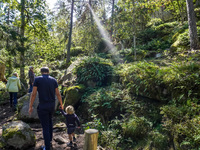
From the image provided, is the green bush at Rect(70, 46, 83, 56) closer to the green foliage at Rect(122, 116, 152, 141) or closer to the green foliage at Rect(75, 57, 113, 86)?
the green foliage at Rect(75, 57, 113, 86)

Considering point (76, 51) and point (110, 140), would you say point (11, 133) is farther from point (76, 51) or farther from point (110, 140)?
point (76, 51)

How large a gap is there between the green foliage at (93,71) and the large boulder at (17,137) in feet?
18.1

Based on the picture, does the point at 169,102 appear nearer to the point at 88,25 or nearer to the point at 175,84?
the point at 175,84

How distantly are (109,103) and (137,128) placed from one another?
2.10 metres

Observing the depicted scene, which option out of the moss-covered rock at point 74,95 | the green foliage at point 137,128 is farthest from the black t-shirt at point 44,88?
the moss-covered rock at point 74,95

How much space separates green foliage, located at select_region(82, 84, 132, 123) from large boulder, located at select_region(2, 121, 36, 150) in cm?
337

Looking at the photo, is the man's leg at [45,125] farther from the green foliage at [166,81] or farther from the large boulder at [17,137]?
the green foliage at [166,81]

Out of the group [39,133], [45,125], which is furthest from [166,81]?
[39,133]

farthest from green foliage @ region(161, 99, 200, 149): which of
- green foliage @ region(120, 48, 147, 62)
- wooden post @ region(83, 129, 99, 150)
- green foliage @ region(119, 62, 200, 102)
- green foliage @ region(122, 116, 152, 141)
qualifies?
green foliage @ region(120, 48, 147, 62)

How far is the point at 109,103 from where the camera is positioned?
7.30 meters

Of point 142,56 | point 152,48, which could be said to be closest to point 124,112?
point 142,56

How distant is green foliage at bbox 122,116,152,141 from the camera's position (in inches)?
216

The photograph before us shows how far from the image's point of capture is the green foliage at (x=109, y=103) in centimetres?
713

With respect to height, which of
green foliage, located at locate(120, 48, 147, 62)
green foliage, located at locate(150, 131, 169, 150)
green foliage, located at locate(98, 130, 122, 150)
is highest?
green foliage, located at locate(120, 48, 147, 62)
